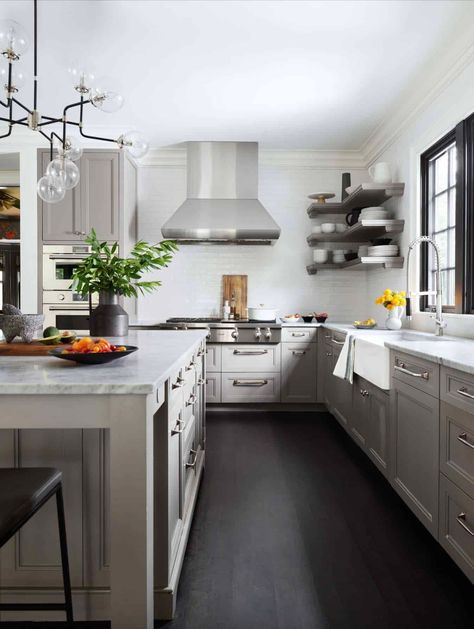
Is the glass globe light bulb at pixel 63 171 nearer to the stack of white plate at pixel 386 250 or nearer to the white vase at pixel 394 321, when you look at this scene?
the white vase at pixel 394 321

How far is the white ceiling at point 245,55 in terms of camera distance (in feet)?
9.19

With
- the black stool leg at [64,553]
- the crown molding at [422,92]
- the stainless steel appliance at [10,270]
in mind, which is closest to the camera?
the black stool leg at [64,553]

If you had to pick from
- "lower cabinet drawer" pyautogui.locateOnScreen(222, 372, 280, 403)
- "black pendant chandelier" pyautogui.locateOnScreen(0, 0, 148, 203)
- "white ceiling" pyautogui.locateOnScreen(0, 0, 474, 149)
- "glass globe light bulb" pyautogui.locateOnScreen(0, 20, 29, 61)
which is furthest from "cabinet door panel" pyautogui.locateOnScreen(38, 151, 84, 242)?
"glass globe light bulb" pyautogui.locateOnScreen(0, 20, 29, 61)

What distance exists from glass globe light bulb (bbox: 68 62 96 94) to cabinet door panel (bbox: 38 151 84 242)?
2.38m

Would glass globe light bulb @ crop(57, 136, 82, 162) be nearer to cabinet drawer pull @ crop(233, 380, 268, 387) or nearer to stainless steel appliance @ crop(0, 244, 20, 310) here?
stainless steel appliance @ crop(0, 244, 20, 310)

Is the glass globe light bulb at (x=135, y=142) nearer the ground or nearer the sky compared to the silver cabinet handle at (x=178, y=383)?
nearer the sky

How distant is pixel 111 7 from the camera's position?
2770 mm

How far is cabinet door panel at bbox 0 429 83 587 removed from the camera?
1.50m

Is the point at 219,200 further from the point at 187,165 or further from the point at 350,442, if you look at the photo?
the point at 350,442

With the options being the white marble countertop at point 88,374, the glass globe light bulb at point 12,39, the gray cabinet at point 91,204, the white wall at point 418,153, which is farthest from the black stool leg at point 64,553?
the gray cabinet at point 91,204

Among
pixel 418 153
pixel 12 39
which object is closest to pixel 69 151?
pixel 12 39

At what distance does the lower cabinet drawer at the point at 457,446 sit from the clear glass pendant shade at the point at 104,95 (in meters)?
2.20

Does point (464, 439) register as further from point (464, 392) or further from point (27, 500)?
point (27, 500)

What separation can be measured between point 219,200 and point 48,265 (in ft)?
6.23
